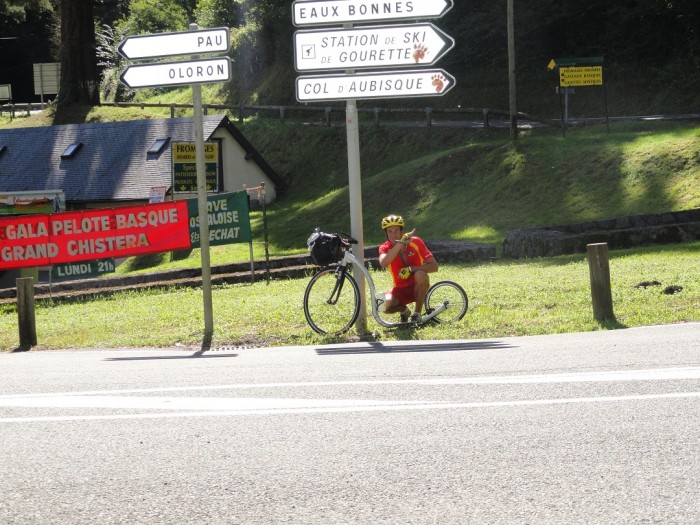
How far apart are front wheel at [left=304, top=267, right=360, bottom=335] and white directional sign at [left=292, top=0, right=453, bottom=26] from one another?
9.39 ft

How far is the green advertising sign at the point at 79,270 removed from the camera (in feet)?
77.1

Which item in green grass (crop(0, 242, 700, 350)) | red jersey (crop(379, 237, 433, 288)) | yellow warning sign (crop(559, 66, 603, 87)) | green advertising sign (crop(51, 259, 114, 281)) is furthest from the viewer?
yellow warning sign (crop(559, 66, 603, 87))

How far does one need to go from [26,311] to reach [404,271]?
5028 millimetres

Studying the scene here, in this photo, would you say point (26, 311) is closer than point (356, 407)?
No

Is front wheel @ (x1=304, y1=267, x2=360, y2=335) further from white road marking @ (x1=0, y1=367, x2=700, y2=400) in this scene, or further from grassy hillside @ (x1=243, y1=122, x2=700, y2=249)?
grassy hillside @ (x1=243, y1=122, x2=700, y2=249)

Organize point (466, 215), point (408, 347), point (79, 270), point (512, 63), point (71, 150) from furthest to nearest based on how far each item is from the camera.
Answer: point (71, 150), point (512, 63), point (466, 215), point (79, 270), point (408, 347)

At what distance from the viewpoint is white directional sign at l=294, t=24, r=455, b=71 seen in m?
12.4

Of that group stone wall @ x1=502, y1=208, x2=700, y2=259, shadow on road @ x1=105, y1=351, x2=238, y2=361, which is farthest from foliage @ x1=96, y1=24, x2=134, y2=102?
shadow on road @ x1=105, y1=351, x2=238, y2=361

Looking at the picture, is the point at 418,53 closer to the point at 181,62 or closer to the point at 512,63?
the point at 181,62

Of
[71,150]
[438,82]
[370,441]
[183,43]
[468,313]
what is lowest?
[370,441]

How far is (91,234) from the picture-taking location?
23.6 m

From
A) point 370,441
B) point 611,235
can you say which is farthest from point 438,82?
point 611,235

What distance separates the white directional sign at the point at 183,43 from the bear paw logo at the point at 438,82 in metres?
2.48

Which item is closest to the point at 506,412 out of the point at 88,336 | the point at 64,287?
the point at 88,336
